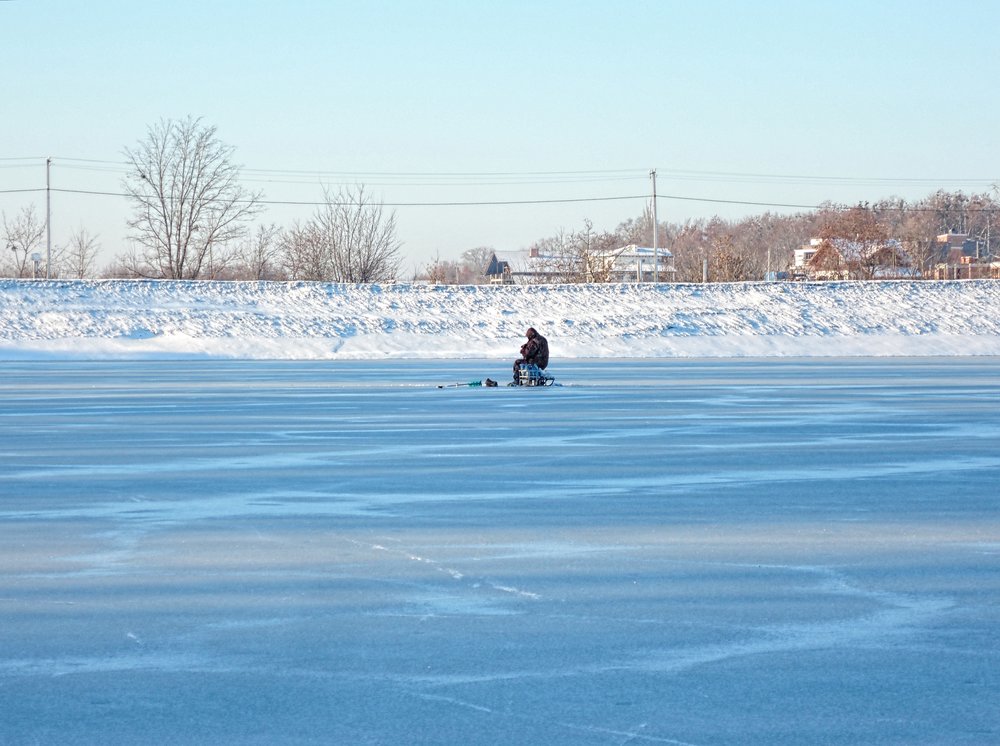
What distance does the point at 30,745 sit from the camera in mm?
5633

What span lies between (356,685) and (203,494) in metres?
6.78

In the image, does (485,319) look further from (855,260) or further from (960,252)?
(960,252)

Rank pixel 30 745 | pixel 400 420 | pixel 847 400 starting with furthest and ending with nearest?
pixel 847 400 < pixel 400 420 < pixel 30 745

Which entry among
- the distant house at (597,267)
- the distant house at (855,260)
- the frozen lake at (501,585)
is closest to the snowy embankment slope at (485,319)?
the distant house at (597,267)

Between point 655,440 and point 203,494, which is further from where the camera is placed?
point 655,440

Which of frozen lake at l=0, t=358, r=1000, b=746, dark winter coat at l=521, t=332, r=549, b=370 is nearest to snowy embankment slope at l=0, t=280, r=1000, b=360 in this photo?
dark winter coat at l=521, t=332, r=549, b=370

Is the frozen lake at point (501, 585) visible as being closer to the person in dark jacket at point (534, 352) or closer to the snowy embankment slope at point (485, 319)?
the person in dark jacket at point (534, 352)

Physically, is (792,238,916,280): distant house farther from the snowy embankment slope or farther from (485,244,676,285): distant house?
the snowy embankment slope

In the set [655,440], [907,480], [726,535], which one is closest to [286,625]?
[726,535]

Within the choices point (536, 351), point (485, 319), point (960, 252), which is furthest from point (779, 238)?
point (536, 351)

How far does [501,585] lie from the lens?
28.8 ft

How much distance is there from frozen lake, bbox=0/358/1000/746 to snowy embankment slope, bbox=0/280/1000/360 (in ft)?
103

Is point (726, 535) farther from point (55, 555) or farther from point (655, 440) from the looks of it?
point (655, 440)

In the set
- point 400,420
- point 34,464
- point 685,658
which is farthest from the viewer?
point 400,420
